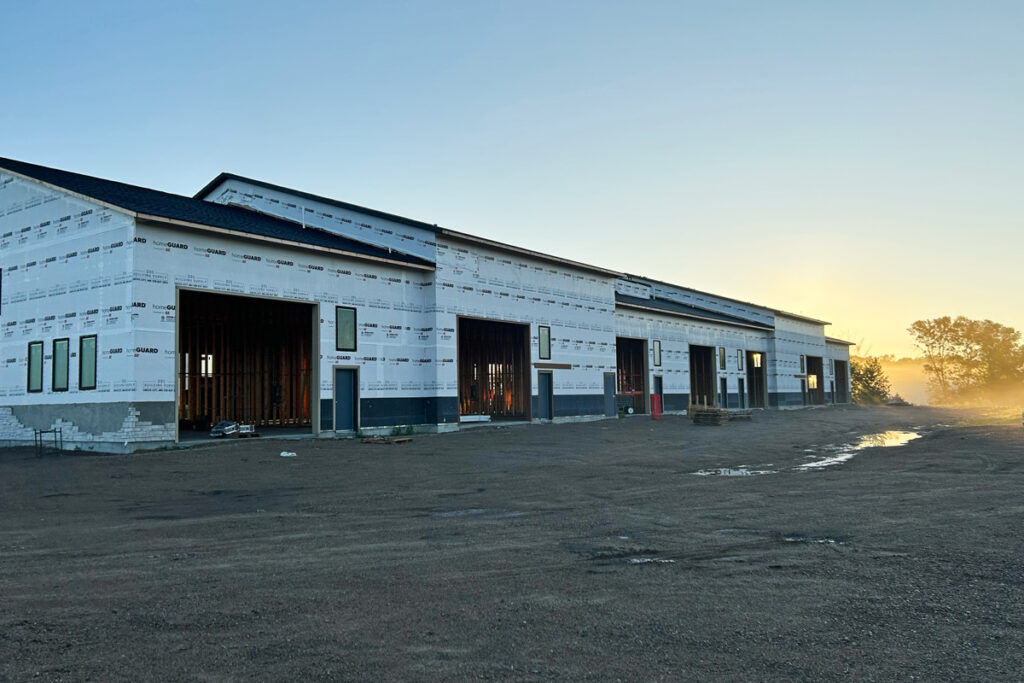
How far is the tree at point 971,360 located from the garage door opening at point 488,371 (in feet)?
320

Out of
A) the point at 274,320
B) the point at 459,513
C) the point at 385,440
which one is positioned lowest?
the point at 459,513

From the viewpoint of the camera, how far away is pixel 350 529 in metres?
9.80

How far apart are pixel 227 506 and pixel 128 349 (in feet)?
35.3

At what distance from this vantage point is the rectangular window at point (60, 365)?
22.5 meters

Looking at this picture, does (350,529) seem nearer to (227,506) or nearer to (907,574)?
(227,506)

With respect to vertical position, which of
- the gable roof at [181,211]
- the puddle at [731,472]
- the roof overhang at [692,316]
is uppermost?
the gable roof at [181,211]

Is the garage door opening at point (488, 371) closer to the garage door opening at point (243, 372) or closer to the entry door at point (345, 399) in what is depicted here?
the garage door opening at point (243, 372)

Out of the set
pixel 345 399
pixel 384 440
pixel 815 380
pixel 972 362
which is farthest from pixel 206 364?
pixel 972 362

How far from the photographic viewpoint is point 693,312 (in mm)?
52656

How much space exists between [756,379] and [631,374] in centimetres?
1747

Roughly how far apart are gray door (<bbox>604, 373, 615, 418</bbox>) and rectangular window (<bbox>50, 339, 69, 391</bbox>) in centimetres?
2435

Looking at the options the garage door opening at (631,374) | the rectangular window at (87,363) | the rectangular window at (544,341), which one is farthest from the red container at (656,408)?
the rectangular window at (87,363)

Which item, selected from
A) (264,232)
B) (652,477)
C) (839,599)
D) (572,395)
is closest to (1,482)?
(264,232)

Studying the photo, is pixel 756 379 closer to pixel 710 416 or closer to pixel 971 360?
pixel 710 416
